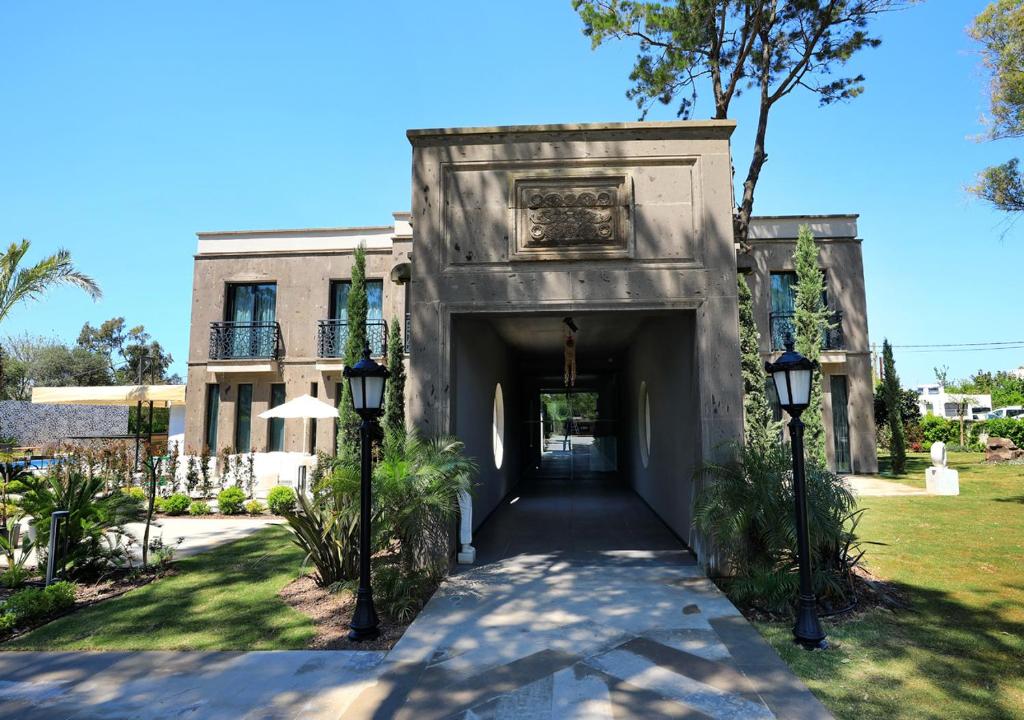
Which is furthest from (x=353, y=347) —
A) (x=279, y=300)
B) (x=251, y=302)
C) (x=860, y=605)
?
(x=860, y=605)

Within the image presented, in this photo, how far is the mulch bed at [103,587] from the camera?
489cm

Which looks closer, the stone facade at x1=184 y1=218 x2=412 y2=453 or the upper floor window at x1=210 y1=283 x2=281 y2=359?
the stone facade at x1=184 y1=218 x2=412 y2=453

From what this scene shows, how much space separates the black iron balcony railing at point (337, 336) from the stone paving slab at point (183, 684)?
11.8 meters

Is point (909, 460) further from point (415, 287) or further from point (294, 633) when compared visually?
point (294, 633)

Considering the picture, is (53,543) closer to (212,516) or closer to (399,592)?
(399,592)

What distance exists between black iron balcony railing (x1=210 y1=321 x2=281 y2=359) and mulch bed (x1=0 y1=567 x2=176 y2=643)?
1026cm

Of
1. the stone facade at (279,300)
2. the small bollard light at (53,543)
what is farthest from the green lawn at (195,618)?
the stone facade at (279,300)

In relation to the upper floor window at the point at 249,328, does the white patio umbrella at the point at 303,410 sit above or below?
below

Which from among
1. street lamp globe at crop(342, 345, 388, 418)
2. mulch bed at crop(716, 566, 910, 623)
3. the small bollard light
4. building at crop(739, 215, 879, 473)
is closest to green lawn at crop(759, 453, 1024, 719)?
mulch bed at crop(716, 566, 910, 623)

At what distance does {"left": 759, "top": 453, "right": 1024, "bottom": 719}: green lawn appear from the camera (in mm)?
3211

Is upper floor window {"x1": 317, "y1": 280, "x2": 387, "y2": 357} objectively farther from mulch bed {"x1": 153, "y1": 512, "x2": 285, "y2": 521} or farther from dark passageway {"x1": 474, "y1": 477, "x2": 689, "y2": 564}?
dark passageway {"x1": 474, "y1": 477, "x2": 689, "y2": 564}

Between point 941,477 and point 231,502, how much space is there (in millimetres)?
13786

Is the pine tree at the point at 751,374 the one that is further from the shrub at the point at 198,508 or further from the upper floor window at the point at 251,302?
the upper floor window at the point at 251,302

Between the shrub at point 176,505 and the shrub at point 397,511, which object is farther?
the shrub at point 176,505
